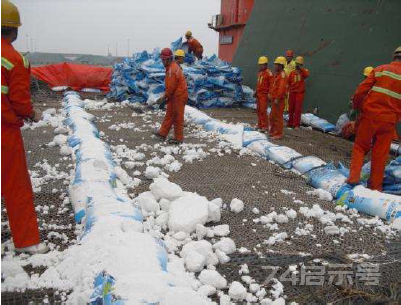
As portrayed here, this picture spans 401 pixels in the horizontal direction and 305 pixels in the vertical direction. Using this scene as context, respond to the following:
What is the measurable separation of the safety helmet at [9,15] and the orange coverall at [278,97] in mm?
4897

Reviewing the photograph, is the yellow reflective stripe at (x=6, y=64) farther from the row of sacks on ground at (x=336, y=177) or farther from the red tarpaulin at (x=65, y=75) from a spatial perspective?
the red tarpaulin at (x=65, y=75)

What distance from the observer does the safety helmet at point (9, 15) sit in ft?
7.45

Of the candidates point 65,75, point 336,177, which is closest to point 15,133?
point 336,177

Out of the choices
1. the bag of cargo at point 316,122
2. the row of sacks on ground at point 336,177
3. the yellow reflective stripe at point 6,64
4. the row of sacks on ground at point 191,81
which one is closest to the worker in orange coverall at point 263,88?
the bag of cargo at point 316,122

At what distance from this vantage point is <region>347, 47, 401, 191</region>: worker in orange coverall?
3.72 m

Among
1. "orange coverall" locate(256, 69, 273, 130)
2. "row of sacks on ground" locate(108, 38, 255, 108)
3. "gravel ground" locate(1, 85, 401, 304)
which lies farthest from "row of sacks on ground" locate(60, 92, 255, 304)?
"row of sacks on ground" locate(108, 38, 255, 108)

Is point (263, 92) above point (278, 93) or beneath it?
beneath

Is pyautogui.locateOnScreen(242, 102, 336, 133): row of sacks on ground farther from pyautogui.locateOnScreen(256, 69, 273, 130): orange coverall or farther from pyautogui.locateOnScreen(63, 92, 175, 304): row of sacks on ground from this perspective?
pyautogui.locateOnScreen(63, 92, 175, 304): row of sacks on ground

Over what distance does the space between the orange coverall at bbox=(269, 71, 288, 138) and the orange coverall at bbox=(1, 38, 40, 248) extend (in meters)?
4.84

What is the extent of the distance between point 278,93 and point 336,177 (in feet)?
9.07

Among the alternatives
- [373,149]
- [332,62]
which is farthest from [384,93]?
[332,62]

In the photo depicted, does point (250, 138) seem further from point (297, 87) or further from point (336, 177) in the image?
point (297, 87)

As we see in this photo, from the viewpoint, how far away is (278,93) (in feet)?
21.3

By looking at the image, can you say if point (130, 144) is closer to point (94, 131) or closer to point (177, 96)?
point (94, 131)
